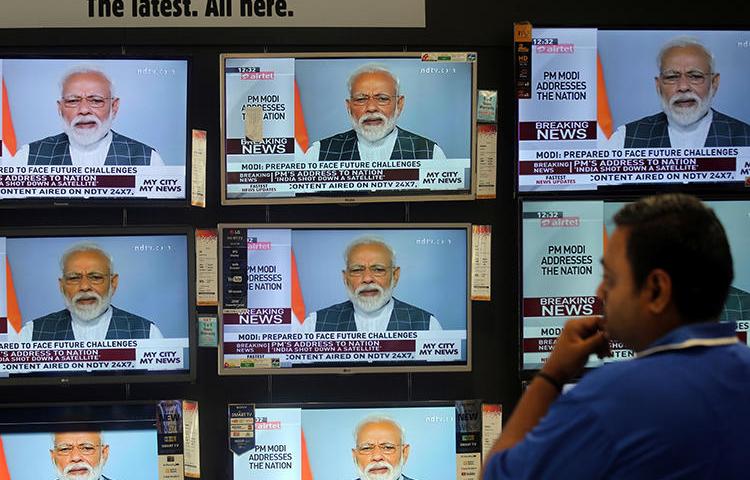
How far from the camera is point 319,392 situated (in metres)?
3.10

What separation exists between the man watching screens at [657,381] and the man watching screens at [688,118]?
1641mm

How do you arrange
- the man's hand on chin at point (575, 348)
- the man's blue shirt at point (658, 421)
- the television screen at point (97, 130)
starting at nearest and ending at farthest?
1. the man's blue shirt at point (658, 421)
2. the man's hand on chin at point (575, 348)
3. the television screen at point (97, 130)

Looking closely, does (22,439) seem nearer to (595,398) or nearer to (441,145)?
(441,145)

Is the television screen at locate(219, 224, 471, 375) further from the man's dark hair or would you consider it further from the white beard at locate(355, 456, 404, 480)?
the man's dark hair

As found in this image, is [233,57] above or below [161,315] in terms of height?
above

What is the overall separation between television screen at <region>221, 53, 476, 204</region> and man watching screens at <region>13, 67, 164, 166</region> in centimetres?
32

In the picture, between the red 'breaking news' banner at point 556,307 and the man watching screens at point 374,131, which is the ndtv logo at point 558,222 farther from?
the man watching screens at point 374,131

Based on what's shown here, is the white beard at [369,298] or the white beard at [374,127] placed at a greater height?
the white beard at [374,127]

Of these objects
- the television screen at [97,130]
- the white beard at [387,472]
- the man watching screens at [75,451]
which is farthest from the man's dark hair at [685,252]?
the man watching screens at [75,451]

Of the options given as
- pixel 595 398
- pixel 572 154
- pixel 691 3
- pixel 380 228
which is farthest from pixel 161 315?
pixel 691 3

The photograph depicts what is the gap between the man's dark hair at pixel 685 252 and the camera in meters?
1.45

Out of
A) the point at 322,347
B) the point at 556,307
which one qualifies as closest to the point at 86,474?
the point at 322,347

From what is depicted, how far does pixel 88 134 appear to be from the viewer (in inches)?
118

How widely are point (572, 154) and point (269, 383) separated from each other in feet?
4.31
